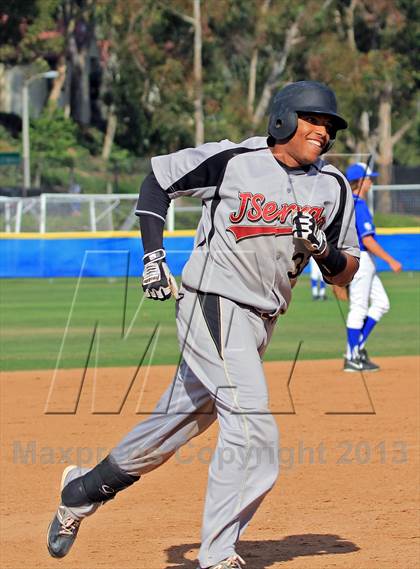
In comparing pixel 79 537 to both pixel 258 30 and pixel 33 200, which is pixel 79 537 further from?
pixel 258 30

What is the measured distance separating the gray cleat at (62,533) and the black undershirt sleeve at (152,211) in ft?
4.41

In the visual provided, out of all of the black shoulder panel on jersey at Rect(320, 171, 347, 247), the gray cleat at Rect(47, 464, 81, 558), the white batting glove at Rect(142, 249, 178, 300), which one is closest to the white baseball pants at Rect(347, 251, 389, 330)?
the black shoulder panel on jersey at Rect(320, 171, 347, 247)

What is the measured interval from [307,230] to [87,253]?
2214cm

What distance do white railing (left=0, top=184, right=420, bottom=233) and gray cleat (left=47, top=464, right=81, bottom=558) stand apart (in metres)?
24.7

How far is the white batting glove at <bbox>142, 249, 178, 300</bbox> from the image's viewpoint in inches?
194

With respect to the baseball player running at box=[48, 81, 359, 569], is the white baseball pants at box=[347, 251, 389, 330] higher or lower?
lower

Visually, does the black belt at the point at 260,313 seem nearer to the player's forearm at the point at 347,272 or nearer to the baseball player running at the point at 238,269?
the baseball player running at the point at 238,269

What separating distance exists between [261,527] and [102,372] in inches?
248

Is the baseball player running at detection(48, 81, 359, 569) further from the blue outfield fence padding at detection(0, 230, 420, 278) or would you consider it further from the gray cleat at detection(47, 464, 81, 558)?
the blue outfield fence padding at detection(0, 230, 420, 278)

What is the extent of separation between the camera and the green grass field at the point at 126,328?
1412 centimetres

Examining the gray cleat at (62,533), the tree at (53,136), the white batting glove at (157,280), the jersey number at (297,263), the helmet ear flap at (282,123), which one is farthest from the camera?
the tree at (53,136)

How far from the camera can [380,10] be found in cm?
5128

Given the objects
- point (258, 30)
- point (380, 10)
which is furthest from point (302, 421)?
point (380, 10)

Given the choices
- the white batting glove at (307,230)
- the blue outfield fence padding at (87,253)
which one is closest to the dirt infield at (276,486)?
the white batting glove at (307,230)
